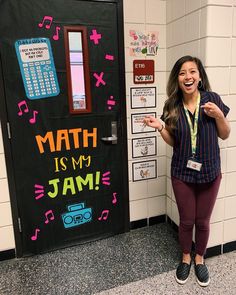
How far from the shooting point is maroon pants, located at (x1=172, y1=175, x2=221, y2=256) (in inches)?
65.9

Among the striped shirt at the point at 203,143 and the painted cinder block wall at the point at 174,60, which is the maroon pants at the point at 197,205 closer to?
the striped shirt at the point at 203,143

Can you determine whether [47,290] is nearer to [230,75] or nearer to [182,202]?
[182,202]

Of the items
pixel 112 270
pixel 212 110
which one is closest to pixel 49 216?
pixel 112 270

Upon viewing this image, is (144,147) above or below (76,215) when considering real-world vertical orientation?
above

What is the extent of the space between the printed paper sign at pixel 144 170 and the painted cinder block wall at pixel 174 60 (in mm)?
42

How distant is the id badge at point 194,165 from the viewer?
1610mm

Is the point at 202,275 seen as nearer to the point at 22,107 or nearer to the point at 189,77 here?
the point at 189,77

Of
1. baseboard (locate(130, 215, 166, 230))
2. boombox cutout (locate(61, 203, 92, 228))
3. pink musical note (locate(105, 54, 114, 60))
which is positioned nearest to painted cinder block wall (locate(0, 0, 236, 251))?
baseboard (locate(130, 215, 166, 230))

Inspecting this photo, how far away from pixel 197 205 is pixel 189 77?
815mm

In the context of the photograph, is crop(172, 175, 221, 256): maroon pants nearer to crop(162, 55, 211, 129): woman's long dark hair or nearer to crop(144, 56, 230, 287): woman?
crop(144, 56, 230, 287): woman

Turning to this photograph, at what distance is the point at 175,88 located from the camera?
5.47 feet

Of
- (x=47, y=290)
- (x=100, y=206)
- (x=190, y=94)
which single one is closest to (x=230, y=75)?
(x=190, y=94)

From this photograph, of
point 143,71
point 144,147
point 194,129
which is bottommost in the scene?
point 144,147

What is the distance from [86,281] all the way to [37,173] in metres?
0.82
